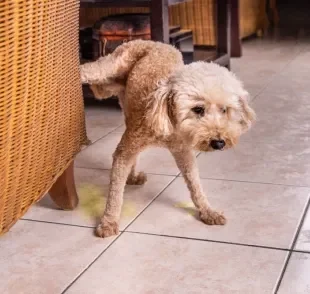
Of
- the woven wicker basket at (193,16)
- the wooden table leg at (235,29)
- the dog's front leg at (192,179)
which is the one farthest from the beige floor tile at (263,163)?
the wooden table leg at (235,29)

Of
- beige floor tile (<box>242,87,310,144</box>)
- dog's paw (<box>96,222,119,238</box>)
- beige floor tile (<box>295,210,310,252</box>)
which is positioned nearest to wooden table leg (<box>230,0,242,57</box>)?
beige floor tile (<box>242,87,310,144</box>)

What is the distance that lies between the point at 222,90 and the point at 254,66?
2.13m

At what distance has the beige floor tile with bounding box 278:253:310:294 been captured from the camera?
1.24 meters

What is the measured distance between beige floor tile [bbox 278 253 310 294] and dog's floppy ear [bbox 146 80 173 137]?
40 centimetres

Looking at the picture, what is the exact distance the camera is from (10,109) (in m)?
1.14

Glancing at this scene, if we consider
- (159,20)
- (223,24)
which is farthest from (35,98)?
(223,24)

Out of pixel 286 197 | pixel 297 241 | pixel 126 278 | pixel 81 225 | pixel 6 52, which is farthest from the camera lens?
pixel 286 197

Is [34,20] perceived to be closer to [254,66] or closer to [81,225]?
[81,225]

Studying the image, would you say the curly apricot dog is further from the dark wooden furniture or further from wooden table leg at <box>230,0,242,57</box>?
A: wooden table leg at <box>230,0,242,57</box>

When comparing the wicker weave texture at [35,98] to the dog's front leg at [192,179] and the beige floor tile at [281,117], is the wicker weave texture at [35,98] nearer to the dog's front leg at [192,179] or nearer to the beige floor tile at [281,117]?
the dog's front leg at [192,179]

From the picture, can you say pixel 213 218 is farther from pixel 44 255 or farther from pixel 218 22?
pixel 218 22

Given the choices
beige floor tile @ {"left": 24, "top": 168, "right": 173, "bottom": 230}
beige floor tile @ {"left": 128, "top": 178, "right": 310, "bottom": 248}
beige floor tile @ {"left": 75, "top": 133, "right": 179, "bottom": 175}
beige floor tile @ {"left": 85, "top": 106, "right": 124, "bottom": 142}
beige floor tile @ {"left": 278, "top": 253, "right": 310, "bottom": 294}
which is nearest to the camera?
beige floor tile @ {"left": 278, "top": 253, "right": 310, "bottom": 294}

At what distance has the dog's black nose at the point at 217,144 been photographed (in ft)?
4.48

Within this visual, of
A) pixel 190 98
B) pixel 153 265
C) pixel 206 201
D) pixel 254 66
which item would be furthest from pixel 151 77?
pixel 254 66
